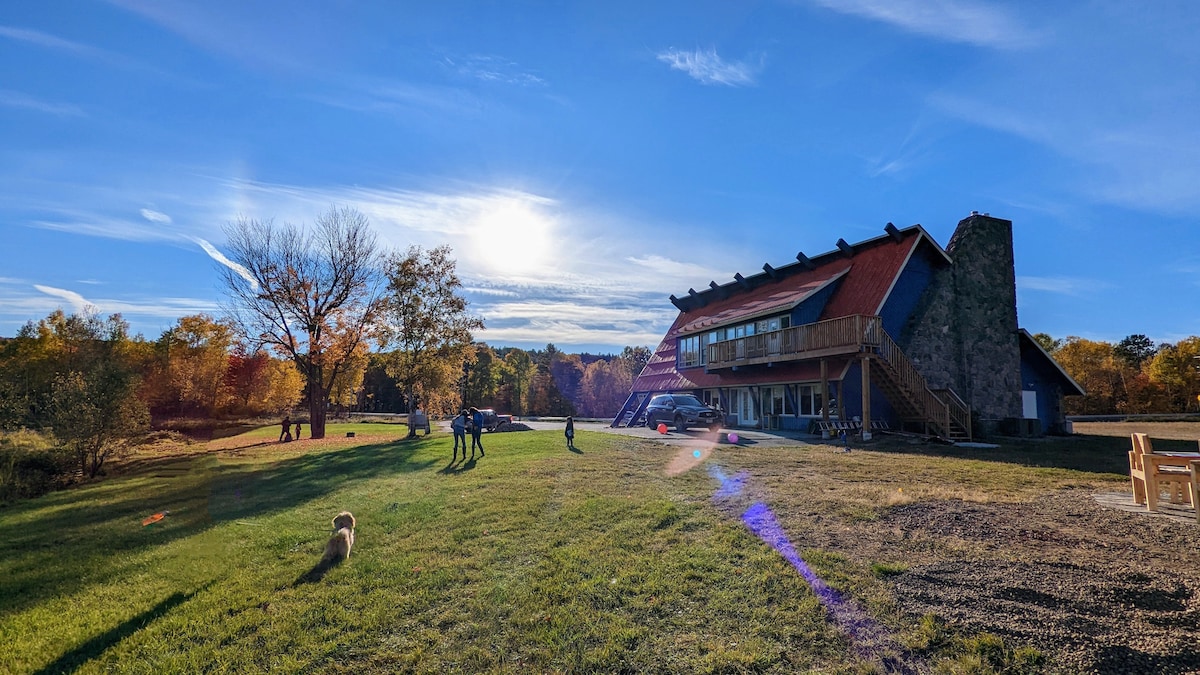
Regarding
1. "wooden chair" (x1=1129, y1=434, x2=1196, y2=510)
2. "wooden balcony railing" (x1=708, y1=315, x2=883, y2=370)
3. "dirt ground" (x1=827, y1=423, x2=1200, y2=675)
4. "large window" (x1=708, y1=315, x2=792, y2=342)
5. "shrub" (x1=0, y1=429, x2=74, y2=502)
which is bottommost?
"shrub" (x1=0, y1=429, x2=74, y2=502)

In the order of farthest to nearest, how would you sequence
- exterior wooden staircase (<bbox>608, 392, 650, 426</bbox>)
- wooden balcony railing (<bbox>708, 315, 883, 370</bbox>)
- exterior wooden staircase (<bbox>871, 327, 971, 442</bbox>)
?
1. exterior wooden staircase (<bbox>608, 392, 650, 426</bbox>)
2. wooden balcony railing (<bbox>708, 315, 883, 370</bbox>)
3. exterior wooden staircase (<bbox>871, 327, 971, 442</bbox>)

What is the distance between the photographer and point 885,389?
80.0 ft

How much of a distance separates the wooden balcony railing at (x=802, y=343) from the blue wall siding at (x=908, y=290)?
2.83 meters

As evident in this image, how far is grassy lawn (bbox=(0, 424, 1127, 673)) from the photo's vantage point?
4801 millimetres

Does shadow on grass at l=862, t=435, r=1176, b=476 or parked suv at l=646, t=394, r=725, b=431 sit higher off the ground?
parked suv at l=646, t=394, r=725, b=431

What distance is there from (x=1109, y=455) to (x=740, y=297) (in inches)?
853

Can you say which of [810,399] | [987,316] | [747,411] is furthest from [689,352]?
[987,316]

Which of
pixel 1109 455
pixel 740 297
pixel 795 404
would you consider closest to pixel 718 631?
pixel 1109 455

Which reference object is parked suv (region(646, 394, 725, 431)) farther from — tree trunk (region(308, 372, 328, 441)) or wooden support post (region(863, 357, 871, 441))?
tree trunk (region(308, 372, 328, 441))

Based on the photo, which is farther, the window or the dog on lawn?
the window

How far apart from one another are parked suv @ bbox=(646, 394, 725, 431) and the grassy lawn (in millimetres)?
14923

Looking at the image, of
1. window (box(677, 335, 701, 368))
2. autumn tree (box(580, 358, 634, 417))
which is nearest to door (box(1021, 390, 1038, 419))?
window (box(677, 335, 701, 368))

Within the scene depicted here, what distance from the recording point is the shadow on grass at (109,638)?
5027 mm

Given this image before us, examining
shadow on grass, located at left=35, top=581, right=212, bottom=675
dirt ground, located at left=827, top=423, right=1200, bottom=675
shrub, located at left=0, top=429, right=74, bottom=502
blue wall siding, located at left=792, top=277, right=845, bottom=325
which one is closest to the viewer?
dirt ground, located at left=827, top=423, right=1200, bottom=675
